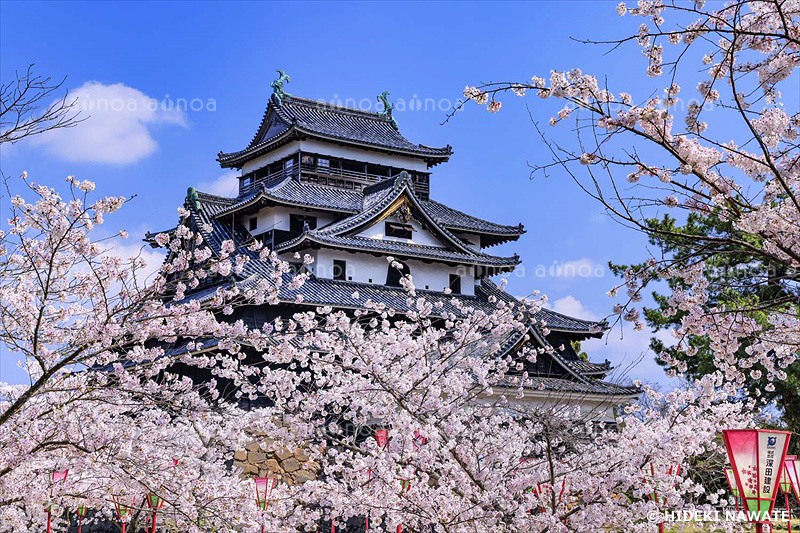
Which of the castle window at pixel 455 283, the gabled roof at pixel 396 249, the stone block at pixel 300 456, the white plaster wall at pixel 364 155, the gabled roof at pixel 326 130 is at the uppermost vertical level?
the gabled roof at pixel 326 130

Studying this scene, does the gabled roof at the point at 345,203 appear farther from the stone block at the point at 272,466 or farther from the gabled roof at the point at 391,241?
the stone block at the point at 272,466

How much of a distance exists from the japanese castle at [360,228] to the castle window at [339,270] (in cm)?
3

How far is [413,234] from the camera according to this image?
28078mm

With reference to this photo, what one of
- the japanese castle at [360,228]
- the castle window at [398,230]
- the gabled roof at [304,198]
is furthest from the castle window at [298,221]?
the castle window at [398,230]

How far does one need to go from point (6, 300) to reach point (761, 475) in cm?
755

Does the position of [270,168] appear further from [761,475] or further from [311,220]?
[761,475]

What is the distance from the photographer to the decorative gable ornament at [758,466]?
7.91 m

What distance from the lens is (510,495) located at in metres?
8.34

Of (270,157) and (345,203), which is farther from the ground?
(270,157)

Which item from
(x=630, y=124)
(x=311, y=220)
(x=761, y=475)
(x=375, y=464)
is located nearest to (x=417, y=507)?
(x=375, y=464)

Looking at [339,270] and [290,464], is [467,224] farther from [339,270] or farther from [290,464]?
[290,464]

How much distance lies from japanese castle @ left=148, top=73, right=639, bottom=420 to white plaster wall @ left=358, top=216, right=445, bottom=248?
38mm

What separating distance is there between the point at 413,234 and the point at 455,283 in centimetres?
234

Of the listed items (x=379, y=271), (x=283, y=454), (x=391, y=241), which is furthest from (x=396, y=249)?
(x=283, y=454)
